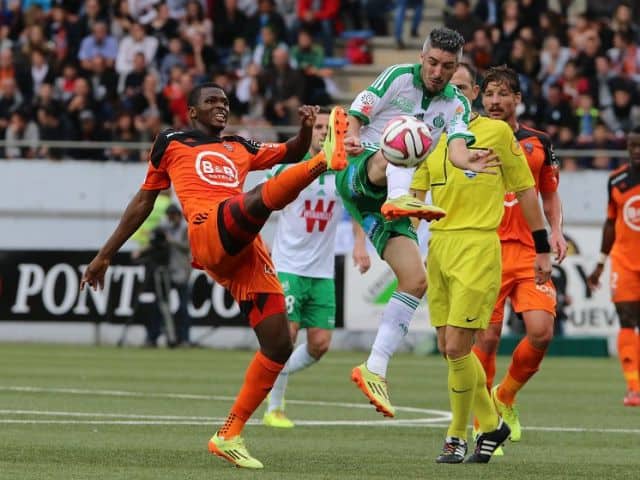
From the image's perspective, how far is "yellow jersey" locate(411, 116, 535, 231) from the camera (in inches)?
406

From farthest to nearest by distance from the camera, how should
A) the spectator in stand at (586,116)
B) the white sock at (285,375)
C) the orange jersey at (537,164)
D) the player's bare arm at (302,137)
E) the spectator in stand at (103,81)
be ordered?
the spectator in stand at (103,81) < the spectator in stand at (586,116) < the white sock at (285,375) < the orange jersey at (537,164) < the player's bare arm at (302,137)

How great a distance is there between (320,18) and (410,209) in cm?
2090

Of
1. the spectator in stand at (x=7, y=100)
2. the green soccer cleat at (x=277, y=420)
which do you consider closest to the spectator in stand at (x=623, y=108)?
the spectator in stand at (x=7, y=100)

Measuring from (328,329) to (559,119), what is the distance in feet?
42.2

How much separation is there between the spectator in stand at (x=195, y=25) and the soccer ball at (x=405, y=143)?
19.8 meters

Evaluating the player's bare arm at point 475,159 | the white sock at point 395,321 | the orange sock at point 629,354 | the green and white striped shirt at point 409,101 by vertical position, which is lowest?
the orange sock at point 629,354

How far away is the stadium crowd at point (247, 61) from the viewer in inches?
1049

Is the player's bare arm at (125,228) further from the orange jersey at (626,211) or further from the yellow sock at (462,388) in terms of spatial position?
the orange jersey at (626,211)

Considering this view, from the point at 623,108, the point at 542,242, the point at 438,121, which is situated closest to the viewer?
the point at 542,242

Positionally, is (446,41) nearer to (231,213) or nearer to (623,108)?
(231,213)

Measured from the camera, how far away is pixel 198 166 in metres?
9.91

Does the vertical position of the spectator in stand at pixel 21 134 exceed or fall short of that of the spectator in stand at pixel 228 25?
it falls short

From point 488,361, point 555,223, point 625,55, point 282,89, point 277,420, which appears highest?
point 555,223

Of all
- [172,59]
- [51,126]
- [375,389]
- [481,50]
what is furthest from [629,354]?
[172,59]
